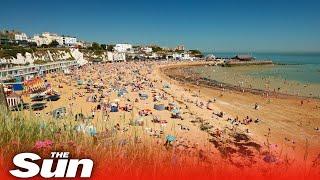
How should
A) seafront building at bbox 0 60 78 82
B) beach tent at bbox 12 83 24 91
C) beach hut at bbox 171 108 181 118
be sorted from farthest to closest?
1. seafront building at bbox 0 60 78 82
2. beach tent at bbox 12 83 24 91
3. beach hut at bbox 171 108 181 118

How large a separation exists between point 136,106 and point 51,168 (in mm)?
17927

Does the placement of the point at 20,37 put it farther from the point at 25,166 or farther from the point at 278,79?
the point at 25,166

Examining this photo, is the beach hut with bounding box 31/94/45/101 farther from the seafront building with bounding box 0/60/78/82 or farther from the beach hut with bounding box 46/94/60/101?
the seafront building with bounding box 0/60/78/82

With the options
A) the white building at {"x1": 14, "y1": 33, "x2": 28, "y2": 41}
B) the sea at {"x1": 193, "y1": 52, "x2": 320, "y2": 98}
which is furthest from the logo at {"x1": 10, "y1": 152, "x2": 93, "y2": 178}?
the white building at {"x1": 14, "y1": 33, "x2": 28, "y2": 41}

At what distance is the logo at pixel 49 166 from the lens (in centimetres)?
425

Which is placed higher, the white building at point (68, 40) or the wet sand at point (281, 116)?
the white building at point (68, 40)

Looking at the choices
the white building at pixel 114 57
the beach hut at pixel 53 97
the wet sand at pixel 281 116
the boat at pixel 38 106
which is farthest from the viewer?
the white building at pixel 114 57

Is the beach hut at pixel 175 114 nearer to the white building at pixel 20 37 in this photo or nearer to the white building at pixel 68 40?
the white building at pixel 20 37

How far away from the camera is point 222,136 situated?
15.7m

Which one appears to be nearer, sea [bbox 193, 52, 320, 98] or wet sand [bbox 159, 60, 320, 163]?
wet sand [bbox 159, 60, 320, 163]

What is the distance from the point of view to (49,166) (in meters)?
4.29

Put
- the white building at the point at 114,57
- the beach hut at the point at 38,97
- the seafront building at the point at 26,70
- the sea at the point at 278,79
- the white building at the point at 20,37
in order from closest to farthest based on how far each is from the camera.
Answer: the beach hut at the point at 38,97 → the seafront building at the point at 26,70 → the sea at the point at 278,79 → the white building at the point at 114,57 → the white building at the point at 20,37

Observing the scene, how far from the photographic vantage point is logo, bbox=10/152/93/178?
425 cm

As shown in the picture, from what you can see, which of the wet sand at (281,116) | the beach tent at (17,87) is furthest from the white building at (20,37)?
the wet sand at (281,116)
